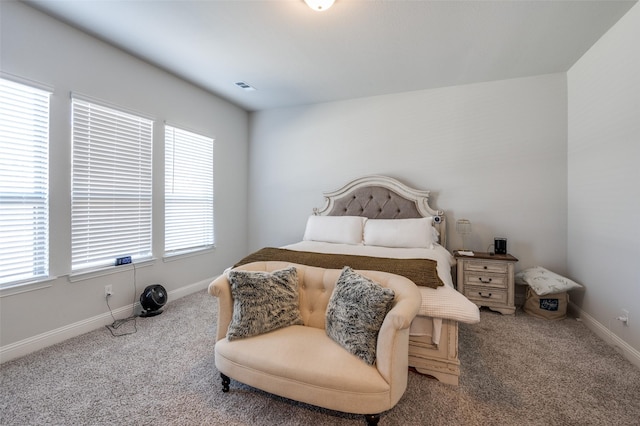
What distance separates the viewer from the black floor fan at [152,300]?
111 inches

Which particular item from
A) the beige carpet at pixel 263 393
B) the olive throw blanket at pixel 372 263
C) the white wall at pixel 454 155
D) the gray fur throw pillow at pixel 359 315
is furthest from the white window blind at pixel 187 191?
the gray fur throw pillow at pixel 359 315

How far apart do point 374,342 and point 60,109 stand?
3.13 meters

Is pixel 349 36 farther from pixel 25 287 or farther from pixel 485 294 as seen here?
pixel 25 287

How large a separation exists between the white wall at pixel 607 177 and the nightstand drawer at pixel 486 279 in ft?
2.39

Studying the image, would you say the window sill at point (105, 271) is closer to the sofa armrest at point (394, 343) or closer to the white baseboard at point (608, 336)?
the sofa armrest at point (394, 343)

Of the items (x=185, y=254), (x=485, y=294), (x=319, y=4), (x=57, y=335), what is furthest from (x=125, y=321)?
(x=485, y=294)

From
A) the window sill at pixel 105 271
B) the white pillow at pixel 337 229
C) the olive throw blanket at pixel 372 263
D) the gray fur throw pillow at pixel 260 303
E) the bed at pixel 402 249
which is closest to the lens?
the gray fur throw pillow at pixel 260 303

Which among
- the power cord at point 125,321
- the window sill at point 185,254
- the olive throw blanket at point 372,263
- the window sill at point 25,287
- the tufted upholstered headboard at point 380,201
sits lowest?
the power cord at point 125,321

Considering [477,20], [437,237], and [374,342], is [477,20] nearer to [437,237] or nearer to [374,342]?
[437,237]

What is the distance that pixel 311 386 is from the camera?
4.50 feet

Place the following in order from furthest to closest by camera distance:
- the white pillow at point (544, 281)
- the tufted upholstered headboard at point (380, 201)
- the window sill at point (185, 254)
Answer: the tufted upholstered headboard at point (380, 201)
the window sill at point (185, 254)
the white pillow at point (544, 281)

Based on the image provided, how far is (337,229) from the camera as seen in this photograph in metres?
3.45

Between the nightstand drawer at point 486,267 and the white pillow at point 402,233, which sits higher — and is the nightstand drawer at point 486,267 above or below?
below

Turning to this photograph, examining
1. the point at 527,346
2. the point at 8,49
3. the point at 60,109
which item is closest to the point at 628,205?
the point at 527,346
